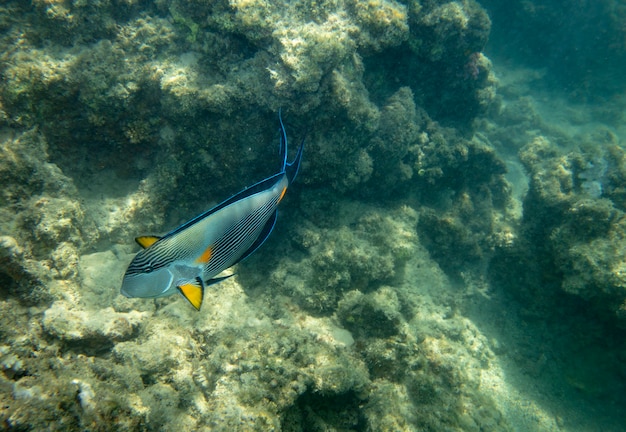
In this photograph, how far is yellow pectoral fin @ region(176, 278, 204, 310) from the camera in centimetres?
147

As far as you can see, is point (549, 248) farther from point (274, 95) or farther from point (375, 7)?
point (274, 95)

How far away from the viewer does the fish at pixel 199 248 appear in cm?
142

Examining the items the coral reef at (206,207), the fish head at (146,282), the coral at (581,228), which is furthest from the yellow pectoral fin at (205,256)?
the coral at (581,228)

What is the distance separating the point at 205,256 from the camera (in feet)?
4.92

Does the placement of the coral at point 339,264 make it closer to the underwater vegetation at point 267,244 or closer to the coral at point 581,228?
the underwater vegetation at point 267,244

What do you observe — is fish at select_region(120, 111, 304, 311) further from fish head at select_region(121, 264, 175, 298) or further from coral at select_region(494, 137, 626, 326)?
coral at select_region(494, 137, 626, 326)

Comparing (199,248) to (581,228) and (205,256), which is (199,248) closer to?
(205,256)

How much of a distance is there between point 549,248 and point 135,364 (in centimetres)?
628

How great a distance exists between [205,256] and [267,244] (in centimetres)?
320

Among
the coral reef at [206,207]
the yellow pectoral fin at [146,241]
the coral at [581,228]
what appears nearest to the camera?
the yellow pectoral fin at [146,241]

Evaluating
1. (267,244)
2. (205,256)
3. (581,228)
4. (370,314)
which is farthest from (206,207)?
(581,228)

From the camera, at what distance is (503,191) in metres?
7.78

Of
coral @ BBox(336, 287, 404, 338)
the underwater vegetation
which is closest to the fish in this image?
the underwater vegetation

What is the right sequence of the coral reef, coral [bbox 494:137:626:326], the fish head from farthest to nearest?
coral [bbox 494:137:626:326]
the coral reef
the fish head
